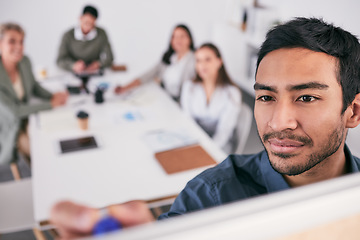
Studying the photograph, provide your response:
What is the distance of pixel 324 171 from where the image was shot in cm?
92

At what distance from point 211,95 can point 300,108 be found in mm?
1743

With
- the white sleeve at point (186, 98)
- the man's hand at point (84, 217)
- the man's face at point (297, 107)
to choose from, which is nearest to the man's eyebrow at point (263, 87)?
the man's face at point (297, 107)

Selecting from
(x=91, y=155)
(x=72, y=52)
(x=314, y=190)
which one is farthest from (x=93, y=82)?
(x=314, y=190)

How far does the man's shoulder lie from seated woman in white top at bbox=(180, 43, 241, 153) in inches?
53.2

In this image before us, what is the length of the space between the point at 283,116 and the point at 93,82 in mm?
2441

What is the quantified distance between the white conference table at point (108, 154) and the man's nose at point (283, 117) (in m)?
0.90

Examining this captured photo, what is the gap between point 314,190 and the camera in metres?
0.36

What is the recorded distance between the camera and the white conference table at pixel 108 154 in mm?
1624

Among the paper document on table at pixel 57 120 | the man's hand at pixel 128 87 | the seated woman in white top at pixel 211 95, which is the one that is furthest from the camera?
the man's hand at pixel 128 87

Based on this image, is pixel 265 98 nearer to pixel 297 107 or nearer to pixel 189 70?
pixel 297 107

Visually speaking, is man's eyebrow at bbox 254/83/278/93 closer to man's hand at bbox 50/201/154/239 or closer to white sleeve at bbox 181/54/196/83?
man's hand at bbox 50/201/154/239

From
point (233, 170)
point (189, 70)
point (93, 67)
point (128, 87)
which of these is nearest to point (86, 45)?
point (93, 67)

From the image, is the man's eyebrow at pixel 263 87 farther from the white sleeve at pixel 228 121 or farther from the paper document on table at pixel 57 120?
the paper document on table at pixel 57 120

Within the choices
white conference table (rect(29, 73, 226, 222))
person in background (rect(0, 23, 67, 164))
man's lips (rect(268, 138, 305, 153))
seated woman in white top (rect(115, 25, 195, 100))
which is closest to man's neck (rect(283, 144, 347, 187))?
man's lips (rect(268, 138, 305, 153))
